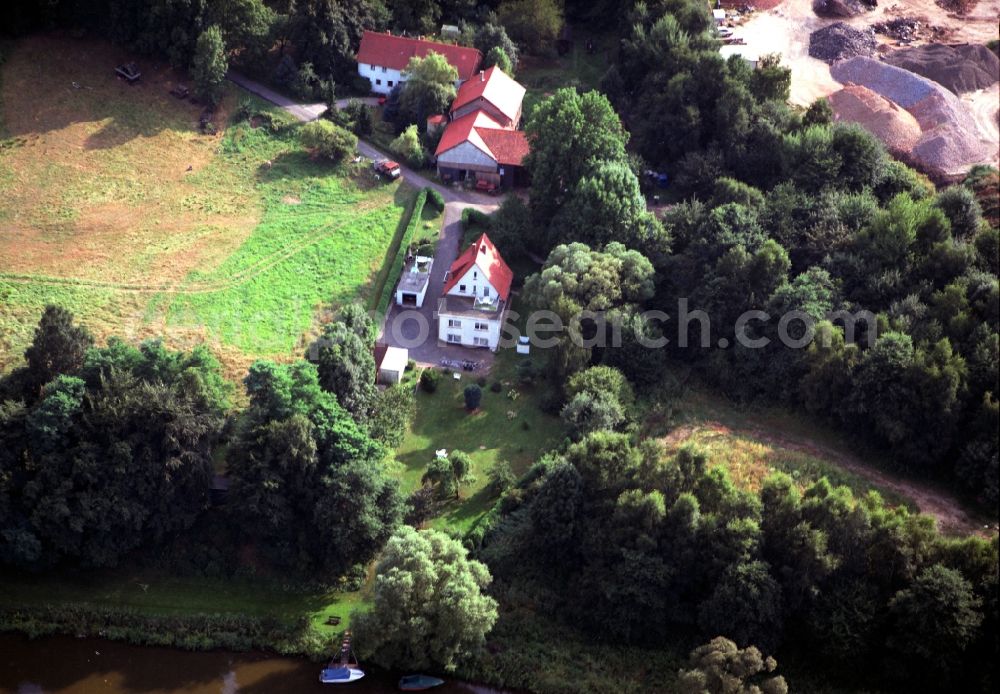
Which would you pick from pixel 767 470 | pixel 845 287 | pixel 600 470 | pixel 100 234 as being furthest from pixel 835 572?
pixel 100 234

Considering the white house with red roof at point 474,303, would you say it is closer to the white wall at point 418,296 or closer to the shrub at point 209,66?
the white wall at point 418,296

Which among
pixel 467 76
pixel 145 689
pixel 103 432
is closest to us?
pixel 145 689

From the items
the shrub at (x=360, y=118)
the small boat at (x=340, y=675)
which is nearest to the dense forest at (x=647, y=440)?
the small boat at (x=340, y=675)

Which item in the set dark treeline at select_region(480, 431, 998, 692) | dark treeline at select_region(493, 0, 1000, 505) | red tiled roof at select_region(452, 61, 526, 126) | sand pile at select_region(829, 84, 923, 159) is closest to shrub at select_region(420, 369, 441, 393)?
dark treeline at select_region(493, 0, 1000, 505)

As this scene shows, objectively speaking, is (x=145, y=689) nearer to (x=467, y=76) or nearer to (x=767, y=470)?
(x=767, y=470)

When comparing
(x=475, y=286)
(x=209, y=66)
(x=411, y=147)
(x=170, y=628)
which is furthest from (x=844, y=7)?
(x=170, y=628)
